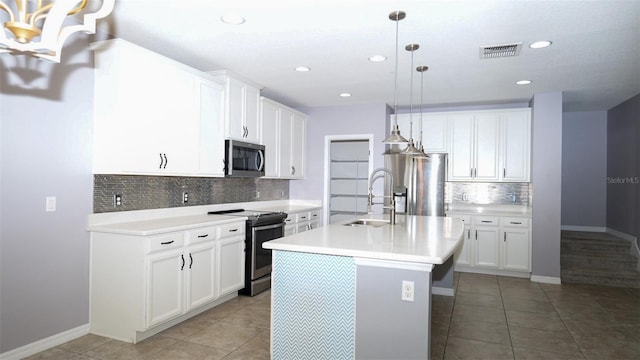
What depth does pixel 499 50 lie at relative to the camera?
334 centimetres

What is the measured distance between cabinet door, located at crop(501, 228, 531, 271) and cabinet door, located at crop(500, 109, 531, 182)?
2.47 ft

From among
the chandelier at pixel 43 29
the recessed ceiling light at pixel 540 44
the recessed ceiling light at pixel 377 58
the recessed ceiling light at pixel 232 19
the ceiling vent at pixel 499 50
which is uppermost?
the recessed ceiling light at pixel 232 19

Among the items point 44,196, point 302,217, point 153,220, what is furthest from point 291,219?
point 44,196

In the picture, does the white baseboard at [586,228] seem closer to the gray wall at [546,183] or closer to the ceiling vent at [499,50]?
the gray wall at [546,183]

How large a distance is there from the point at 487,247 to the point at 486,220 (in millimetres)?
373

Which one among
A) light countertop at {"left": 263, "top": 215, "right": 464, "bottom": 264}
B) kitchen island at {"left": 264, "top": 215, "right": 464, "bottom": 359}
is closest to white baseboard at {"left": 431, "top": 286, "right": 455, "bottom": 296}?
light countertop at {"left": 263, "top": 215, "right": 464, "bottom": 264}

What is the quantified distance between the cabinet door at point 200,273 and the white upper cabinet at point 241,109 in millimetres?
1359

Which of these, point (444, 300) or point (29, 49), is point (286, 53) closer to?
point (29, 49)

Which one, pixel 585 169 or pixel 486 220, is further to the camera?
pixel 585 169

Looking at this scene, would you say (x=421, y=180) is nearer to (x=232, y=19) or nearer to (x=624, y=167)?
(x=624, y=167)

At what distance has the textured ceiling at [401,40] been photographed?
A: 2.63 m

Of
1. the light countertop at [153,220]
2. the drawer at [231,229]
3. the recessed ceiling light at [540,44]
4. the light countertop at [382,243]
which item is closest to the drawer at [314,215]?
the light countertop at [153,220]

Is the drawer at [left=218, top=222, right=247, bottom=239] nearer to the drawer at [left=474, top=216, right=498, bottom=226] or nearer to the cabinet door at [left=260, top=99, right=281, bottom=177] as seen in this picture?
the cabinet door at [left=260, top=99, right=281, bottom=177]

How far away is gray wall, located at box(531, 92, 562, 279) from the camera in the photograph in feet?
15.9
